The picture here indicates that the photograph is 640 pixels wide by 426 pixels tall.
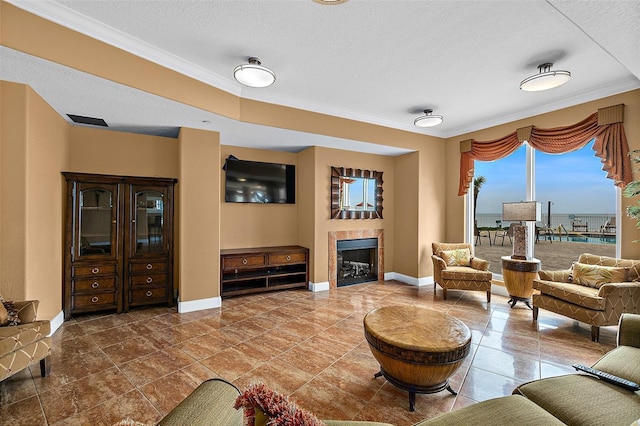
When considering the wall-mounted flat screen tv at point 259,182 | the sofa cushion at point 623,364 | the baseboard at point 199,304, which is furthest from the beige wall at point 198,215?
the sofa cushion at point 623,364

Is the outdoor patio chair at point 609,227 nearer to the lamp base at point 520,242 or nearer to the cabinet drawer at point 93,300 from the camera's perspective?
the lamp base at point 520,242

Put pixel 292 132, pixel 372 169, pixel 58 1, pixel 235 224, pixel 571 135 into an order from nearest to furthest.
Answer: pixel 58 1, pixel 571 135, pixel 292 132, pixel 235 224, pixel 372 169

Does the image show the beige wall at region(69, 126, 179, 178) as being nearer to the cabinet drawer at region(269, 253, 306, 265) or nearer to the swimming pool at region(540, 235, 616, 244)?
the cabinet drawer at region(269, 253, 306, 265)

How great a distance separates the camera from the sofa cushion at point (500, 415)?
126 centimetres

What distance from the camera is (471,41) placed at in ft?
8.63

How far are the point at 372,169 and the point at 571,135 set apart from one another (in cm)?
303

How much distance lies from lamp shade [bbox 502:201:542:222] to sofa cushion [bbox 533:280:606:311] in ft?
2.89

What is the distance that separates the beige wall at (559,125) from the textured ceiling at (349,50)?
0.45 feet

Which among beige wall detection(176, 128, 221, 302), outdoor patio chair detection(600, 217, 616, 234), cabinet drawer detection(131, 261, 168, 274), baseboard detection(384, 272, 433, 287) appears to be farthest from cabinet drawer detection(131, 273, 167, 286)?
outdoor patio chair detection(600, 217, 616, 234)

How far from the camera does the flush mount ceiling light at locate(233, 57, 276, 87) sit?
2.74 metres

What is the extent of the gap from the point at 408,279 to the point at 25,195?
5.59m

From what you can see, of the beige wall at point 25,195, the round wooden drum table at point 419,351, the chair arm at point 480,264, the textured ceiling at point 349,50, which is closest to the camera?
the round wooden drum table at point 419,351

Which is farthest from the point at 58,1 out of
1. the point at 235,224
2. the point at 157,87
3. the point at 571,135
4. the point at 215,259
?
the point at 571,135

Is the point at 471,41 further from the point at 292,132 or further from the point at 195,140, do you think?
the point at 195,140
